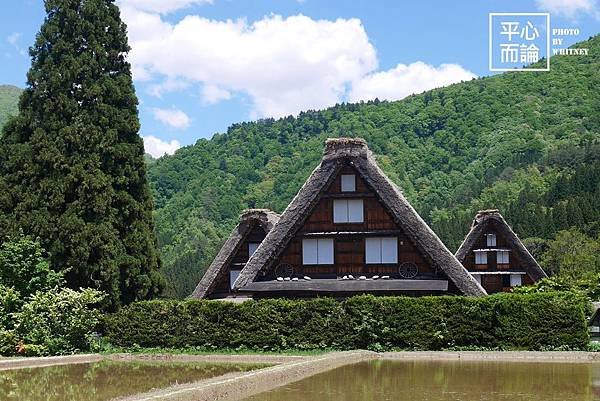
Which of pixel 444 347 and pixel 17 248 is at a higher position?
pixel 17 248

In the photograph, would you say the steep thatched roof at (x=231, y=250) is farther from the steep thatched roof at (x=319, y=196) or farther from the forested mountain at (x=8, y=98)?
the forested mountain at (x=8, y=98)

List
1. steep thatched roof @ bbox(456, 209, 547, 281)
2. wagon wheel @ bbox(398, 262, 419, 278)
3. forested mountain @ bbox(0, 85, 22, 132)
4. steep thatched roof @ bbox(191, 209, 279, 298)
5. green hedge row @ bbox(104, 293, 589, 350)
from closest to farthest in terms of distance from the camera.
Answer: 1. green hedge row @ bbox(104, 293, 589, 350)
2. wagon wheel @ bbox(398, 262, 419, 278)
3. steep thatched roof @ bbox(191, 209, 279, 298)
4. steep thatched roof @ bbox(456, 209, 547, 281)
5. forested mountain @ bbox(0, 85, 22, 132)

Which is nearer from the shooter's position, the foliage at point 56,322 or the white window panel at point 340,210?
the foliage at point 56,322

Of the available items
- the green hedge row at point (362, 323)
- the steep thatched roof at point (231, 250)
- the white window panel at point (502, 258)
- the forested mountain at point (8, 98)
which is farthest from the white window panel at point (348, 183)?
the forested mountain at point (8, 98)

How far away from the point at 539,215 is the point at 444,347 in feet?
167

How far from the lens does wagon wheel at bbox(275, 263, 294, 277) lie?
29031 mm

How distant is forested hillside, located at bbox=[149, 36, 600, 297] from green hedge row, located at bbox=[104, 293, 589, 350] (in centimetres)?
5370

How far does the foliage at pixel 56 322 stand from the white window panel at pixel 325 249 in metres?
7.91

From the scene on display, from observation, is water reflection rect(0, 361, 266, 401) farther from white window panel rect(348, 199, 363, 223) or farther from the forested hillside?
the forested hillside

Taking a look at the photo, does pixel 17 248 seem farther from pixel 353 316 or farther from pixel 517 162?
pixel 517 162

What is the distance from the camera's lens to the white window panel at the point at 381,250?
2842cm

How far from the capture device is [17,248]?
88.1ft

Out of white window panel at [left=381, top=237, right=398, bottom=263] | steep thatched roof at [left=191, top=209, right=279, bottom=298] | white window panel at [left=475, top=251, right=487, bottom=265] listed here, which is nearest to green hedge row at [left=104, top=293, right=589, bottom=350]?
white window panel at [left=381, top=237, right=398, bottom=263]

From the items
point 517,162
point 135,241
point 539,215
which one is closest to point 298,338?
point 135,241
